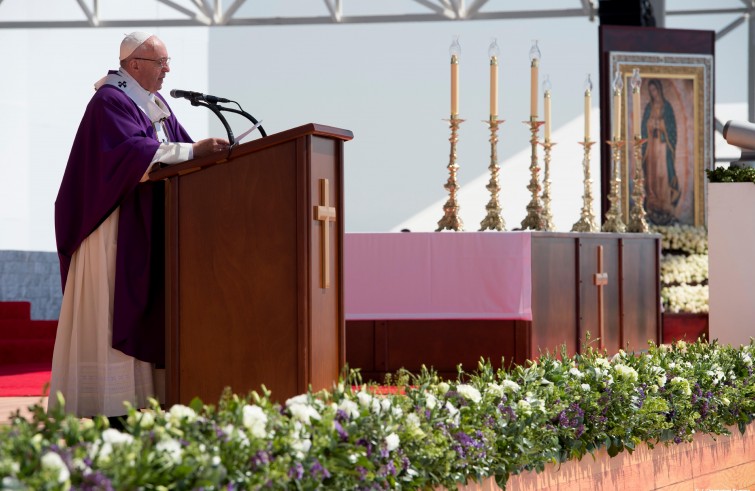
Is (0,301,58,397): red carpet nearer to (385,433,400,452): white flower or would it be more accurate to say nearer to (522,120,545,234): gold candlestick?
(522,120,545,234): gold candlestick

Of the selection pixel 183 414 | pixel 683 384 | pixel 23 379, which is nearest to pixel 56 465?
pixel 183 414

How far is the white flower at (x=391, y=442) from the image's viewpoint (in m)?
2.54

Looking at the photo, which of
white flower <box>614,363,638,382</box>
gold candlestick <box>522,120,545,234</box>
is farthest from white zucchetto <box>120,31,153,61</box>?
gold candlestick <box>522,120,545,234</box>

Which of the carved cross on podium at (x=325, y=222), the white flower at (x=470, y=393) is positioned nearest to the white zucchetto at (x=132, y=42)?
the carved cross on podium at (x=325, y=222)

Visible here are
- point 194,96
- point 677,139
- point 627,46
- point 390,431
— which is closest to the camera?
point 390,431

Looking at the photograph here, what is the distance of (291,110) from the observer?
1252 cm

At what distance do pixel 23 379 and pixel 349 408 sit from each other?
440cm

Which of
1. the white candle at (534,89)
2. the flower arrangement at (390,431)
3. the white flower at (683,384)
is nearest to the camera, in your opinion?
the flower arrangement at (390,431)

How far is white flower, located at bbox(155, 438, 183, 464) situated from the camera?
2098mm

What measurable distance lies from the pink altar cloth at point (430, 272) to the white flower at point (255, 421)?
351 cm

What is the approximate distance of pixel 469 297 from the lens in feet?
19.3

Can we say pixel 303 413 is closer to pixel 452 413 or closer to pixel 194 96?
pixel 452 413

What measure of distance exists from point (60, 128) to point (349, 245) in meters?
6.25

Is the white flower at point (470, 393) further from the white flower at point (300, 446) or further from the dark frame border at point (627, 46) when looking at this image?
the dark frame border at point (627, 46)
